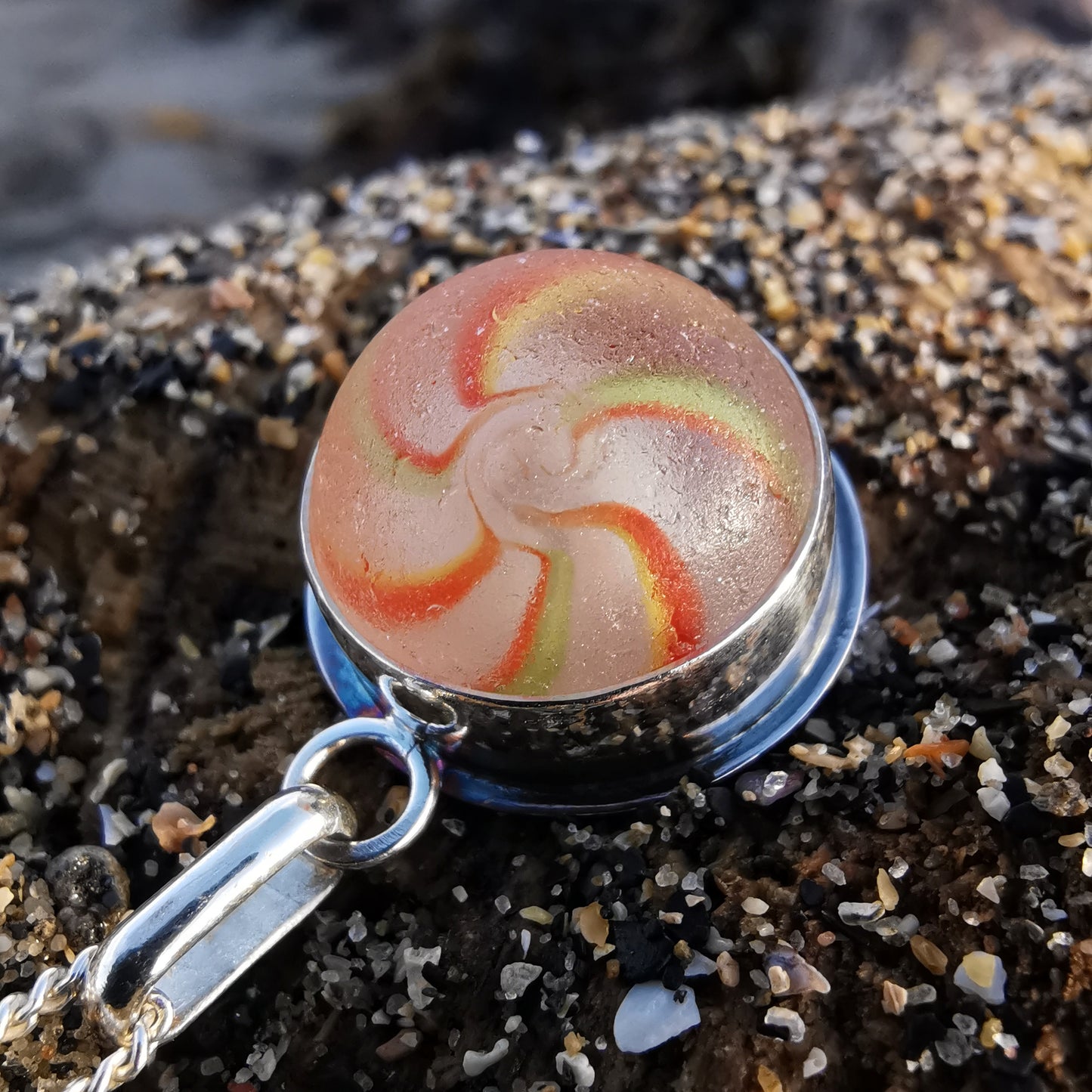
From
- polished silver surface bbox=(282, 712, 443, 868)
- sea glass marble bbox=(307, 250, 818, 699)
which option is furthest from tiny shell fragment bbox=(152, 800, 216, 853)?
sea glass marble bbox=(307, 250, 818, 699)

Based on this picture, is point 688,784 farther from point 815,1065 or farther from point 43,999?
point 43,999

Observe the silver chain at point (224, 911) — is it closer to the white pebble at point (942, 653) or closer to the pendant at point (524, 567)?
the pendant at point (524, 567)

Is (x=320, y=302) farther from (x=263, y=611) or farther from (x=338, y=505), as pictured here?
(x=338, y=505)

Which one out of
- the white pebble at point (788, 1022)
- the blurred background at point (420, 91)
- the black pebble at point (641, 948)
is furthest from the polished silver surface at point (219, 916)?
the blurred background at point (420, 91)

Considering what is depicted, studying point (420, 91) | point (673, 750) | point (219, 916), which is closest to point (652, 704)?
point (673, 750)

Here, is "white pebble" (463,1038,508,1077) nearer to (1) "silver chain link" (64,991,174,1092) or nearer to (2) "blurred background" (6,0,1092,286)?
(1) "silver chain link" (64,991,174,1092)

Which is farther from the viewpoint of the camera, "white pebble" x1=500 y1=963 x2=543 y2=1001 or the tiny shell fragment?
the tiny shell fragment

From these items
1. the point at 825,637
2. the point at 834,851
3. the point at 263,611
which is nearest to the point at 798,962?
the point at 834,851
